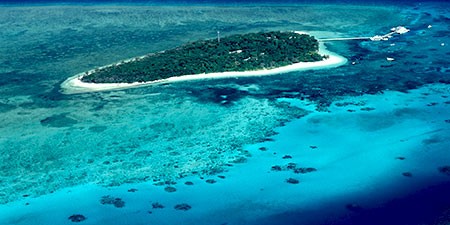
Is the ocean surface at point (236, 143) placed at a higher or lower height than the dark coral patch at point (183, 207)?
higher

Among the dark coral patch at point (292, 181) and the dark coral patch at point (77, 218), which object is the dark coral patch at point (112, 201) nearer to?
the dark coral patch at point (77, 218)

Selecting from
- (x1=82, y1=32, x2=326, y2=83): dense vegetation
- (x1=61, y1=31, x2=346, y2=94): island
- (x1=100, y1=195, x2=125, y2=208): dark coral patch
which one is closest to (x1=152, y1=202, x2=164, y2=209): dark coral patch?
(x1=100, y1=195, x2=125, y2=208): dark coral patch

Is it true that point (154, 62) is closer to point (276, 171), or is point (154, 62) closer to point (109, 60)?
point (109, 60)

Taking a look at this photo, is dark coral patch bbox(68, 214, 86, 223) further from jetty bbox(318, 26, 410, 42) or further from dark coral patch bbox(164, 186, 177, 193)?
jetty bbox(318, 26, 410, 42)

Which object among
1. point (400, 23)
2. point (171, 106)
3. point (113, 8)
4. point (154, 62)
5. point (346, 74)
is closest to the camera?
point (171, 106)

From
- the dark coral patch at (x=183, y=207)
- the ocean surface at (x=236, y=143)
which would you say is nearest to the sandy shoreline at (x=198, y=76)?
the ocean surface at (x=236, y=143)

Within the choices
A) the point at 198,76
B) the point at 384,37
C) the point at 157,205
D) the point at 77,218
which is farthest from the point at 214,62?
the point at 77,218

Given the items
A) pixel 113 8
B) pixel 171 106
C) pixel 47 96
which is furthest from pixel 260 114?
pixel 113 8
